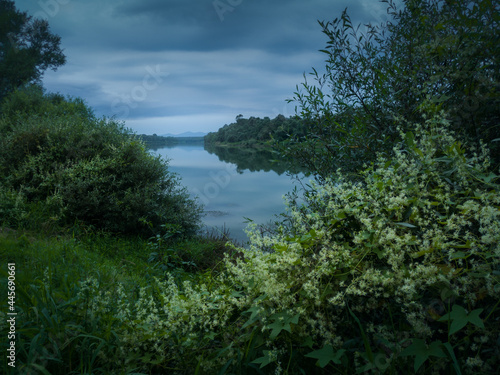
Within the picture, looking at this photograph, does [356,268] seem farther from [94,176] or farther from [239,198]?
[239,198]

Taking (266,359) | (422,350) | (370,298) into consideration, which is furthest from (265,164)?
(422,350)

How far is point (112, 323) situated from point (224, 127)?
2514 inches

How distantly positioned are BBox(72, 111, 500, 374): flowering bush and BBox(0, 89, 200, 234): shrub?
6127mm

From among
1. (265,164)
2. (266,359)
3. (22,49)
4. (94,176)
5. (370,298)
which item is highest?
(22,49)

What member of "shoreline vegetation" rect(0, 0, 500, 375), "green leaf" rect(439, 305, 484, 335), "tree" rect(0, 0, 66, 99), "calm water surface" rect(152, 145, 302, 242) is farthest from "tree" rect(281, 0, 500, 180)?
"tree" rect(0, 0, 66, 99)

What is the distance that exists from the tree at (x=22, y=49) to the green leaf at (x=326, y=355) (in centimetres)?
3176

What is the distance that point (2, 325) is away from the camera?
2.38 metres

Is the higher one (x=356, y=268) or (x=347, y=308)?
(x=356, y=268)

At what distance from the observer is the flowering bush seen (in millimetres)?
1819

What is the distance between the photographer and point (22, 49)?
27.5 m

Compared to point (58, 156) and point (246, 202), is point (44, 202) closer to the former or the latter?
point (58, 156)

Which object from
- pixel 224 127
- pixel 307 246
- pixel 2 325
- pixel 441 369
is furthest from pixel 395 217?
pixel 224 127

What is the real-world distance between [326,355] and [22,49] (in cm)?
3416

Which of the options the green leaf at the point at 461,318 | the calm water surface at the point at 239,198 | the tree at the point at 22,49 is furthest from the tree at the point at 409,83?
the tree at the point at 22,49
